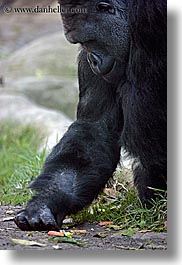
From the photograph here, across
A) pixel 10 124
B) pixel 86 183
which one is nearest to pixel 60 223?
pixel 86 183

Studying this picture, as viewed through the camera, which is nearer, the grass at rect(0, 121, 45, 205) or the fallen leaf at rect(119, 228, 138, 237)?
the fallen leaf at rect(119, 228, 138, 237)

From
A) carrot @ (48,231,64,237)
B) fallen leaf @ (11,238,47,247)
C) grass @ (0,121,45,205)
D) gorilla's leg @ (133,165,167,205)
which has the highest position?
gorilla's leg @ (133,165,167,205)

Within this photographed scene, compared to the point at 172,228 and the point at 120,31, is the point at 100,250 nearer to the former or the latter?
the point at 172,228

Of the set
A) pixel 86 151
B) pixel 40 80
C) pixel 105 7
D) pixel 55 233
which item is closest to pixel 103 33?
pixel 105 7

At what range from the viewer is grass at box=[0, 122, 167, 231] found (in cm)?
237

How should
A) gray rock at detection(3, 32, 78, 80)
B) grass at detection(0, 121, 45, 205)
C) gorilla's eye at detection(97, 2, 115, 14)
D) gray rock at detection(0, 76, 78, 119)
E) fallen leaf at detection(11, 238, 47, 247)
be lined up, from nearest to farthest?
1. fallen leaf at detection(11, 238, 47, 247)
2. gorilla's eye at detection(97, 2, 115, 14)
3. grass at detection(0, 121, 45, 205)
4. gray rock at detection(3, 32, 78, 80)
5. gray rock at detection(0, 76, 78, 119)

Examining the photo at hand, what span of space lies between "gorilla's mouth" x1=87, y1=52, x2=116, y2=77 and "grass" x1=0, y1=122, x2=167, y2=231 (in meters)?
0.39

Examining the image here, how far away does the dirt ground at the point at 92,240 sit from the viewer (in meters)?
2.17

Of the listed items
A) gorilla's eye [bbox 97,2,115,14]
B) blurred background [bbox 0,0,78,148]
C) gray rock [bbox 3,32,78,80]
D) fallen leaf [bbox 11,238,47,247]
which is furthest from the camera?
gray rock [bbox 3,32,78,80]

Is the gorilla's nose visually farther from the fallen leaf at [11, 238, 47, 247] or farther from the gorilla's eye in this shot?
the fallen leaf at [11, 238, 47, 247]

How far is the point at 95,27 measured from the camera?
237 centimetres

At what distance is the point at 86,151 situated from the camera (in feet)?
8.14

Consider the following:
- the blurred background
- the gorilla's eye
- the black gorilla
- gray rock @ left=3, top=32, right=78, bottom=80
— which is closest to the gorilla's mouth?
the black gorilla

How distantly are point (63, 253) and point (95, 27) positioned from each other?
0.65 metres
